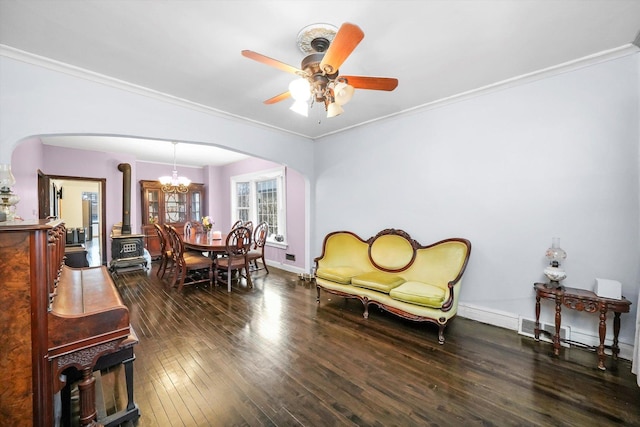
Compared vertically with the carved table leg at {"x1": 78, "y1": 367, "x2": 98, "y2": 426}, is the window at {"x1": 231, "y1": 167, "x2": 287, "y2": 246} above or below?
above

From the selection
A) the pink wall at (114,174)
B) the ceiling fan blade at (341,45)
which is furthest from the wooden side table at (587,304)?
the pink wall at (114,174)

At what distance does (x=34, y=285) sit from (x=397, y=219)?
11.5ft

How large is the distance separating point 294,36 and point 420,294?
264 centimetres

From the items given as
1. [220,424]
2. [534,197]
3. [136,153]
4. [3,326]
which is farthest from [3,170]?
[136,153]

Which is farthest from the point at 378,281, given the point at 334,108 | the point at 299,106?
the point at 299,106

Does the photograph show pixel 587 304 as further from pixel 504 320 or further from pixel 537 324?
pixel 504 320

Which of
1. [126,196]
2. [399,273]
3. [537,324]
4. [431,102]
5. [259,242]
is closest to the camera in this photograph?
[537,324]

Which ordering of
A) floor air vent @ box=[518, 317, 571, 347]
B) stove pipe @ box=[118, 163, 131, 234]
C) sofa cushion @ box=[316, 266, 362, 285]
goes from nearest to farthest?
floor air vent @ box=[518, 317, 571, 347], sofa cushion @ box=[316, 266, 362, 285], stove pipe @ box=[118, 163, 131, 234]

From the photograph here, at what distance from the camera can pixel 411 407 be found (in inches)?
67.0

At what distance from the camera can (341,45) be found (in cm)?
146

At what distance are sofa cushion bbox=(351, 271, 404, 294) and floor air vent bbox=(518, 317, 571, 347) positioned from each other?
4.17 feet

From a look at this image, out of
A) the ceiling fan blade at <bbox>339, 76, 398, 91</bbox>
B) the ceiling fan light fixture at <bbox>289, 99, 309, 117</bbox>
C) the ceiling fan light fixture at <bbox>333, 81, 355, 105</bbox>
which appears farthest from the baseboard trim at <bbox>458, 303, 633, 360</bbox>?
the ceiling fan light fixture at <bbox>289, 99, 309, 117</bbox>

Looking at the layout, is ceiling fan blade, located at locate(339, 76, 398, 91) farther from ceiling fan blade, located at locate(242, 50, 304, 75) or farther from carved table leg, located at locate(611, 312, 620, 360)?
carved table leg, located at locate(611, 312, 620, 360)

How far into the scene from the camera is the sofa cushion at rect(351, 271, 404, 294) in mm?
2969
